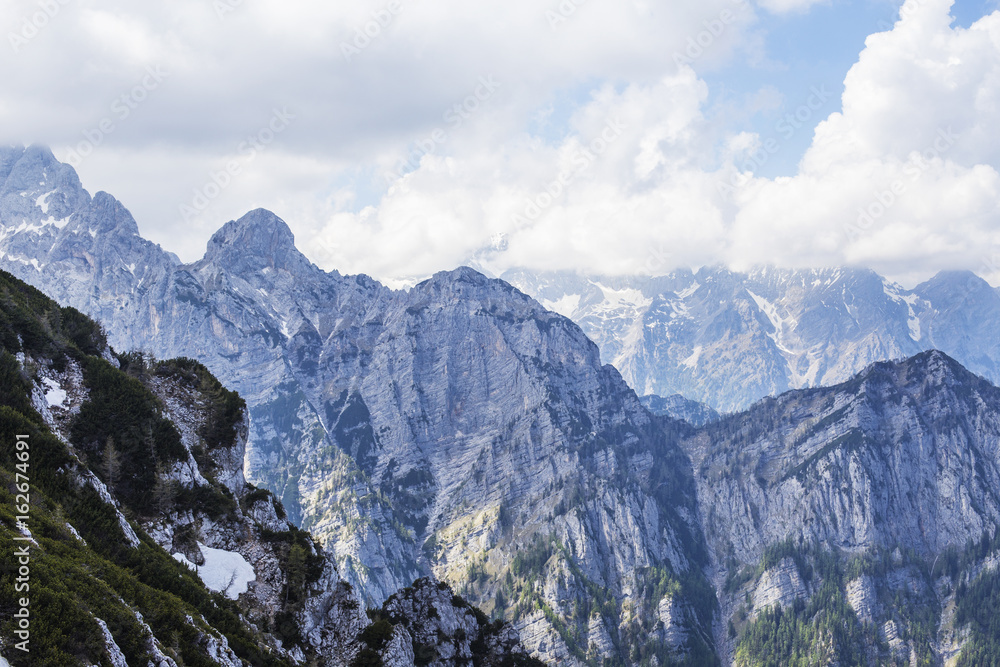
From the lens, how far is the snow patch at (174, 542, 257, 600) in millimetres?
67125

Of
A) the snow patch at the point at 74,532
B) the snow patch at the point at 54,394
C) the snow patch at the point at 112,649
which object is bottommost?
the snow patch at the point at 112,649

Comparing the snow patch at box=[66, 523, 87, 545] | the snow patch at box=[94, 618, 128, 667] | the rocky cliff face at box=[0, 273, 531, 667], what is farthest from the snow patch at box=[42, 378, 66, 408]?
the snow patch at box=[94, 618, 128, 667]

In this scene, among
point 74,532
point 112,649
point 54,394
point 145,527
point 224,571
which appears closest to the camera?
point 112,649

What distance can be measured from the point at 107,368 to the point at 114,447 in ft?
43.9

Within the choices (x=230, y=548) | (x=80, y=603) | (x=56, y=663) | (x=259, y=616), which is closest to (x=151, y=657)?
(x=80, y=603)

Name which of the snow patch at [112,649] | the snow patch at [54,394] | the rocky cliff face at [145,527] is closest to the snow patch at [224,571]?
the rocky cliff face at [145,527]

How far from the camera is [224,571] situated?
70.1 metres

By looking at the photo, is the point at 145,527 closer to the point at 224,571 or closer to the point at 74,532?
the point at 224,571

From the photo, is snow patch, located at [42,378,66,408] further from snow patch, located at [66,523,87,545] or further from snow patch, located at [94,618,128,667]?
snow patch, located at [94,618,128,667]

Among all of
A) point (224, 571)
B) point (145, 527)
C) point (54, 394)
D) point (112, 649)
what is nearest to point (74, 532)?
point (112, 649)

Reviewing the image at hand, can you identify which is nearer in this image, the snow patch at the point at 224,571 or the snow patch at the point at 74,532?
the snow patch at the point at 74,532

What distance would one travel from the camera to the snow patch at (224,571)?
67125 millimetres

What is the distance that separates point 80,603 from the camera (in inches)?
1635

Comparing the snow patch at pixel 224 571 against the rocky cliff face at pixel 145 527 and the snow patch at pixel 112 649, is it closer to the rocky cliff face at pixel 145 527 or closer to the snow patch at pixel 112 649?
the rocky cliff face at pixel 145 527
